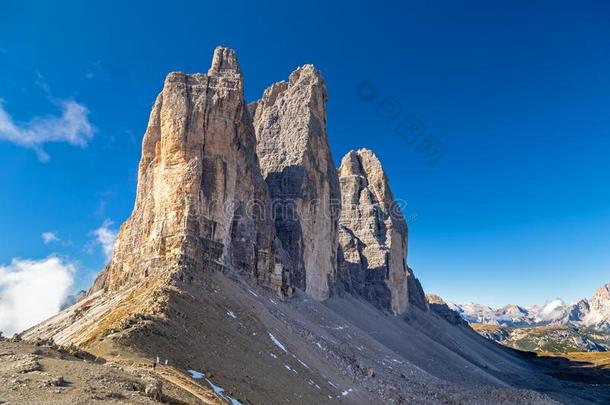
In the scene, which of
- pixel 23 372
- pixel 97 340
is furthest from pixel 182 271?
pixel 23 372

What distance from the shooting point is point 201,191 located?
57062 mm

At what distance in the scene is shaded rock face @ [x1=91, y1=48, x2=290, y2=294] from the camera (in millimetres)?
54500

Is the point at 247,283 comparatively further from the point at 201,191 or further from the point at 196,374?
the point at 196,374

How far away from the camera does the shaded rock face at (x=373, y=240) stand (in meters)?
130

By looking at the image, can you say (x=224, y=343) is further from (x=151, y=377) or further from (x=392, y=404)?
(x=392, y=404)

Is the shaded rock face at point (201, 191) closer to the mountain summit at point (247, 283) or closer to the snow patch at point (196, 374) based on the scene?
the mountain summit at point (247, 283)

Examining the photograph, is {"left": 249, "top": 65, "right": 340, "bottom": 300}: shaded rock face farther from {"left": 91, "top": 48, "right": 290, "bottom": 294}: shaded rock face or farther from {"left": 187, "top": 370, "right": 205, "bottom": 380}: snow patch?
{"left": 187, "top": 370, "right": 205, "bottom": 380}: snow patch

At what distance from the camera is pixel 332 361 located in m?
45.7

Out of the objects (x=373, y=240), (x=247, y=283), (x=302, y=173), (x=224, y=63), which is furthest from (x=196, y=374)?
(x=373, y=240)

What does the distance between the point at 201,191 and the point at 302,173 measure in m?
41.0

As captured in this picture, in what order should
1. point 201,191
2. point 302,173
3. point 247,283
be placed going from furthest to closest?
point 302,173 → point 247,283 → point 201,191

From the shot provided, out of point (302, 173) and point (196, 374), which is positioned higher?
point (302, 173)

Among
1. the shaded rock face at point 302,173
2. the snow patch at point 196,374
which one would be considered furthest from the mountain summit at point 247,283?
the shaded rock face at point 302,173

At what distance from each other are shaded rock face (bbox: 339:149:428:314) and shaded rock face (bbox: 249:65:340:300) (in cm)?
2370
